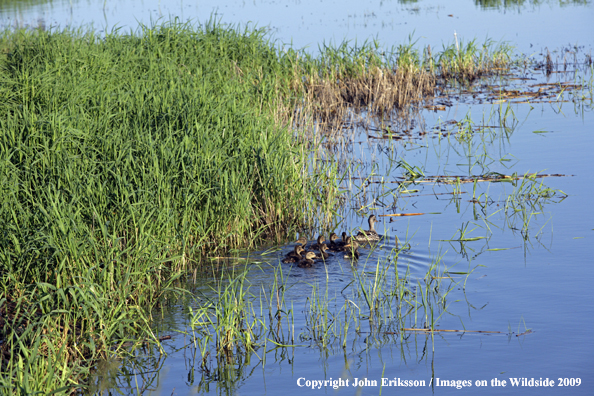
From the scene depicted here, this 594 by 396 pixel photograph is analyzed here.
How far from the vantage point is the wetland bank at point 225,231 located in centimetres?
538

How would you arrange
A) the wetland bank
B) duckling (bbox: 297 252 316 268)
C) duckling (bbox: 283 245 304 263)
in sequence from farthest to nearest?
duckling (bbox: 283 245 304 263) → duckling (bbox: 297 252 316 268) → the wetland bank

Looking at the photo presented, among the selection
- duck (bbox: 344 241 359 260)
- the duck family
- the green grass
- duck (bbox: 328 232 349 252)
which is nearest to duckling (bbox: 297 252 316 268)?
the duck family

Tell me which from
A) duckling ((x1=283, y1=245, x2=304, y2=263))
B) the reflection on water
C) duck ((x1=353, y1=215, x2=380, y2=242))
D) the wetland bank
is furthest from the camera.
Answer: duck ((x1=353, y1=215, x2=380, y2=242))

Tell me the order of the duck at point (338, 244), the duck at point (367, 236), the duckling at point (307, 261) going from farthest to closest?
the duck at point (338, 244), the duck at point (367, 236), the duckling at point (307, 261)

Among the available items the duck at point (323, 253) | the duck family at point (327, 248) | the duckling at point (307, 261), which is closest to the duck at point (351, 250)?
the duck family at point (327, 248)

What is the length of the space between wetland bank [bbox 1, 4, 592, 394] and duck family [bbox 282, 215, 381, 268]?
12 centimetres

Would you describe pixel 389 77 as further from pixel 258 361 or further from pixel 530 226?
pixel 258 361

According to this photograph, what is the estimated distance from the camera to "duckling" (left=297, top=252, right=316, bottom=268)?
7.12 meters

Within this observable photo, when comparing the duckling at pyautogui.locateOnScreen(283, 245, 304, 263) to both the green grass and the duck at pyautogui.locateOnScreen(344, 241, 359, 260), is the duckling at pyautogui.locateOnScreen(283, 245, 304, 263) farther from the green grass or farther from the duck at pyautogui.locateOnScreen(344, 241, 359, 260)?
the green grass

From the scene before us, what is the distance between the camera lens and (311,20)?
28266 millimetres

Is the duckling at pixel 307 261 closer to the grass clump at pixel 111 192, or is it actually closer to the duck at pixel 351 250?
the duck at pixel 351 250

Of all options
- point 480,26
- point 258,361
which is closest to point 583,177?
point 258,361

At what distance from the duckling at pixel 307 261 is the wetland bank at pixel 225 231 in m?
0.13

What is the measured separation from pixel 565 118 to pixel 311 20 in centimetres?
1690
